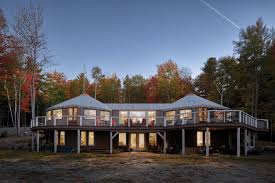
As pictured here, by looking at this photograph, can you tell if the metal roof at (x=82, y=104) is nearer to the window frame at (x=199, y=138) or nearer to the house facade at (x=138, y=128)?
the house facade at (x=138, y=128)

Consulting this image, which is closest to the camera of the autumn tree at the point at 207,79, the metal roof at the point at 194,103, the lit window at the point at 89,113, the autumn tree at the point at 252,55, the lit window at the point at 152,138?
the metal roof at the point at 194,103

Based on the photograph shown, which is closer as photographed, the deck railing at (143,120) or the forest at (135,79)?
the deck railing at (143,120)

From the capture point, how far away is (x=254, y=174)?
16938mm

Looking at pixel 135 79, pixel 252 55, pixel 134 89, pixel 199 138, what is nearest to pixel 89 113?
pixel 199 138

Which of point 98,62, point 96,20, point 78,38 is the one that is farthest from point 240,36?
point 98,62

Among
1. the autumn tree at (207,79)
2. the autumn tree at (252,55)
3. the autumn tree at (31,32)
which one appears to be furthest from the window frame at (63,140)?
the autumn tree at (207,79)

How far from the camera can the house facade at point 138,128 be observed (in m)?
29.7

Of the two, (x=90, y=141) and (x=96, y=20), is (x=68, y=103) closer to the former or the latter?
(x=90, y=141)

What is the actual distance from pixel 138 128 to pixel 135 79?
43.6 m

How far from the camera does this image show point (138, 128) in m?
30.5

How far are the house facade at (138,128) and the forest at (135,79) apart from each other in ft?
19.9

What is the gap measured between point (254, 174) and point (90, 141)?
20113 millimetres

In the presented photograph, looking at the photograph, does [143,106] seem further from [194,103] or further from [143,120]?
[194,103]

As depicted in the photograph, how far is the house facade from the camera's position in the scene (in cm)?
2967
